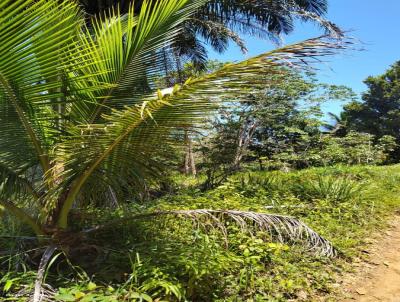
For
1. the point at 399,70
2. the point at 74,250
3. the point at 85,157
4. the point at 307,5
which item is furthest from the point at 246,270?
the point at 399,70

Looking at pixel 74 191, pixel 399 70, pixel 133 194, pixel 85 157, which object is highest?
pixel 85 157

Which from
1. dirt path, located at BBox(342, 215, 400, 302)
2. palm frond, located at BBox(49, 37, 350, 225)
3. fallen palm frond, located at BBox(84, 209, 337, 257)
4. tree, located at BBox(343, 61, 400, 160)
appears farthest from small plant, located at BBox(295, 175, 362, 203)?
tree, located at BBox(343, 61, 400, 160)

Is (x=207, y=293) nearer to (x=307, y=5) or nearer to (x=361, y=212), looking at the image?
(x=361, y=212)

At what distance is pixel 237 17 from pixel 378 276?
20.2ft

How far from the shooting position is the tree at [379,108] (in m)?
24.1

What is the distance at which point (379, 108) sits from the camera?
25.2 m

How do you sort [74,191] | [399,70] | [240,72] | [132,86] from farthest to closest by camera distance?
1. [399,70]
2. [132,86]
3. [74,191]
4. [240,72]

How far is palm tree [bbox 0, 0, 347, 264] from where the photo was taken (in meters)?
2.46

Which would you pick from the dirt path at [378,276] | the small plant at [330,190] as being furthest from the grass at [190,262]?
the small plant at [330,190]

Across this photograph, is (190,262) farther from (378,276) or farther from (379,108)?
(379,108)

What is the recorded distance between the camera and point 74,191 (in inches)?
121

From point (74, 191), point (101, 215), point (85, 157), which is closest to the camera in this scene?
point (85, 157)

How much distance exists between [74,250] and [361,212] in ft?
13.5

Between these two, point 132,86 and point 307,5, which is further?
point 307,5
